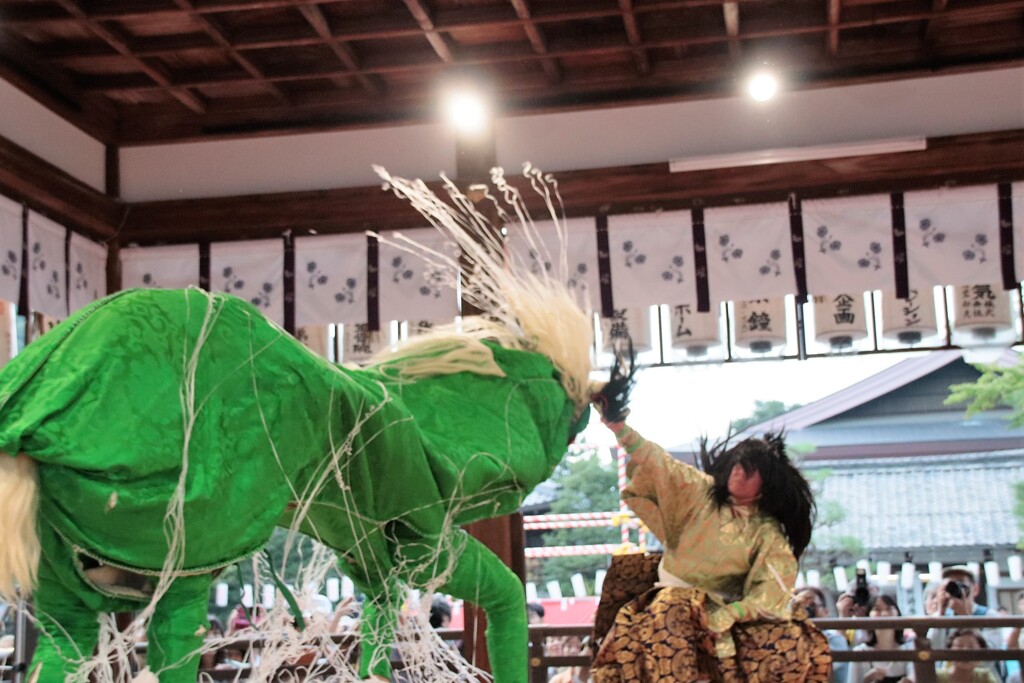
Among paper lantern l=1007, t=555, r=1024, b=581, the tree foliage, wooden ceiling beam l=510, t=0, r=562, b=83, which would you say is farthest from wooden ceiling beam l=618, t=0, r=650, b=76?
the tree foliage

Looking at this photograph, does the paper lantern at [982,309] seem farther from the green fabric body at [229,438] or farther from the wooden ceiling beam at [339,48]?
the green fabric body at [229,438]

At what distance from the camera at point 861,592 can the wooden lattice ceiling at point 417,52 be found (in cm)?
322

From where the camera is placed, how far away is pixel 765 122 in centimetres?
670

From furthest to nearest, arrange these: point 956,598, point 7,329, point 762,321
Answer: point 762,321 < point 956,598 < point 7,329

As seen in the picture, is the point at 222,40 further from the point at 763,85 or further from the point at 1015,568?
the point at 1015,568

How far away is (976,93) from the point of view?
6531 millimetres

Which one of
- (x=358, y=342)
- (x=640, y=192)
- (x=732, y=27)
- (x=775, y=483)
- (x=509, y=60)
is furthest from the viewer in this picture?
(x=358, y=342)

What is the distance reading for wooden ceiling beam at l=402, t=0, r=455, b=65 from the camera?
5762mm

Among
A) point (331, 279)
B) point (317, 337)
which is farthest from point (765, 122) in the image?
point (317, 337)

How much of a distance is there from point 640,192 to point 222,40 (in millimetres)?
2511

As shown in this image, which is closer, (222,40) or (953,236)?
(222,40)

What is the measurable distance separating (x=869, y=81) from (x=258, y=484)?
5.59m

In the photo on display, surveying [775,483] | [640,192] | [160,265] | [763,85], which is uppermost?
[763,85]

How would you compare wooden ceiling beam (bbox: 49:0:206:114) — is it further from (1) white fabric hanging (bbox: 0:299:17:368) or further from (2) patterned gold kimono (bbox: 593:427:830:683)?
(2) patterned gold kimono (bbox: 593:427:830:683)
